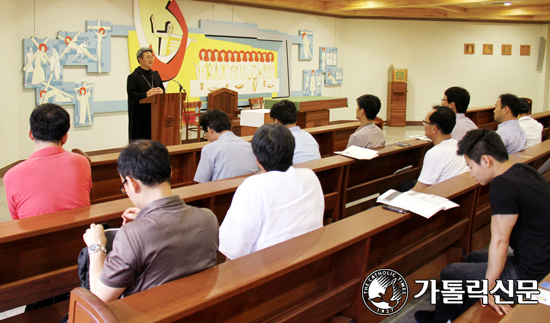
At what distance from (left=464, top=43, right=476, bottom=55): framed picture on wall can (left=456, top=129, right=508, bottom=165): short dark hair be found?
10766 mm

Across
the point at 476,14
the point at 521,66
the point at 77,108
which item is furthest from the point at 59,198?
the point at 521,66

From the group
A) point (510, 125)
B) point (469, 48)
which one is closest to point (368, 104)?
point (510, 125)

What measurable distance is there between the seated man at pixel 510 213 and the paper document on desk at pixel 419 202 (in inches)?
11.4

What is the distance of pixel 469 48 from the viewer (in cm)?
1173

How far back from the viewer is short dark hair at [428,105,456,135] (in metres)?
3.28

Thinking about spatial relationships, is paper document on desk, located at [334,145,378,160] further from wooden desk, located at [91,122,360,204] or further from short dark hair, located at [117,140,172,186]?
short dark hair, located at [117,140,172,186]

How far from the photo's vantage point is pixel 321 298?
1.86 meters

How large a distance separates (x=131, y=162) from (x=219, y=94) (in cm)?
637

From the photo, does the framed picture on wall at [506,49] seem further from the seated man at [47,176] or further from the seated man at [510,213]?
the seated man at [47,176]

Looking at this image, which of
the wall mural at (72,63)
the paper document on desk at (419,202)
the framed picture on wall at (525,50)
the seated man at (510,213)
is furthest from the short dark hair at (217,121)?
the framed picture on wall at (525,50)

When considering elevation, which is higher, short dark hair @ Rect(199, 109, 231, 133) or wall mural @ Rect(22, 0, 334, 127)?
wall mural @ Rect(22, 0, 334, 127)

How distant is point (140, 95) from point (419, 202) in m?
3.70

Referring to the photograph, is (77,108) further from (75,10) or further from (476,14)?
(476,14)

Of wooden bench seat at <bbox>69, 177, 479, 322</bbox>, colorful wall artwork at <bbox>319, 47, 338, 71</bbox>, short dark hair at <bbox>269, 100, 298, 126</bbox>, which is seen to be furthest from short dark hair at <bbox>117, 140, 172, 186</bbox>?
colorful wall artwork at <bbox>319, 47, 338, 71</bbox>
